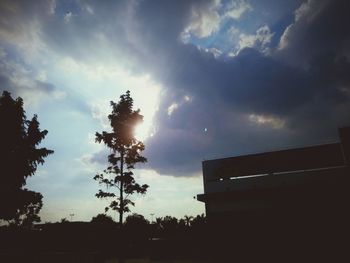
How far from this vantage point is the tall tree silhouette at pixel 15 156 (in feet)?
91.8

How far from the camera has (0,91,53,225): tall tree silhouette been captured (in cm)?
2798

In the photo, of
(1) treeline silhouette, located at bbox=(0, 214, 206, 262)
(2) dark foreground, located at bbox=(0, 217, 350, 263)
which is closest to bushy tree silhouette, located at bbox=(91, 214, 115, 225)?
(1) treeline silhouette, located at bbox=(0, 214, 206, 262)

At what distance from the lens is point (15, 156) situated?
2869 centimetres

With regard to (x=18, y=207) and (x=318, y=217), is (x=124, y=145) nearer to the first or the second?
(x=18, y=207)

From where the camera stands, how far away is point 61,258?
17.4 meters

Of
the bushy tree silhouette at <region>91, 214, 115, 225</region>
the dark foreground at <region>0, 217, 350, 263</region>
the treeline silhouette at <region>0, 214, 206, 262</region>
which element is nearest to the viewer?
the dark foreground at <region>0, 217, 350, 263</region>

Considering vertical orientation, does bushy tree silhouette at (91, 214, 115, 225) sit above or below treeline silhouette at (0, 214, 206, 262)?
above

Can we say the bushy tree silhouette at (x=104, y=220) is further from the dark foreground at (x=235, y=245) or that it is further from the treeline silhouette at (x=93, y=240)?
the dark foreground at (x=235, y=245)

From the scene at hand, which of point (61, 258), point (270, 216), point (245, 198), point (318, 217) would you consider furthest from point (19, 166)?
point (318, 217)

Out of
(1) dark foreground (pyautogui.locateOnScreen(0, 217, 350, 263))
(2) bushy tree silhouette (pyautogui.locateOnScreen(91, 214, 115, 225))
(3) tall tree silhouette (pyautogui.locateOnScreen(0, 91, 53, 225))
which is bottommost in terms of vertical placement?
(1) dark foreground (pyautogui.locateOnScreen(0, 217, 350, 263))

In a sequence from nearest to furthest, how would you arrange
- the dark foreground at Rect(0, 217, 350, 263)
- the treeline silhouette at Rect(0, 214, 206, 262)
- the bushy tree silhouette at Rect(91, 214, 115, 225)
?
the dark foreground at Rect(0, 217, 350, 263)
the treeline silhouette at Rect(0, 214, 206, 262)
the bushy tree silhouette at Rect(91, 214, 115, 225)

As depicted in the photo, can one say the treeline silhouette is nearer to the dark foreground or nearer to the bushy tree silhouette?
the dark foreground

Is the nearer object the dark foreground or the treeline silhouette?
the dark foreground

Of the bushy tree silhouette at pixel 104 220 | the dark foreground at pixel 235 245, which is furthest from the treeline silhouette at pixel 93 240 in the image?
the bushy tree silhouette at pixel 104 220
